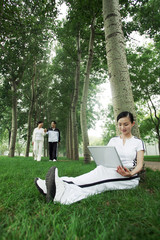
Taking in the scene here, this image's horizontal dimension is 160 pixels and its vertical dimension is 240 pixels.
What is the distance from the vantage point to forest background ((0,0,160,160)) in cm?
763

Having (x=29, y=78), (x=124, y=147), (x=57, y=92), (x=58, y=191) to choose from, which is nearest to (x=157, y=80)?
(x=57, y=92)

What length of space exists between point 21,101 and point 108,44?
20458 millimetres

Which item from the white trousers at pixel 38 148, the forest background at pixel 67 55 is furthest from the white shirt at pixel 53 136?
the forest background at pixel 67 55

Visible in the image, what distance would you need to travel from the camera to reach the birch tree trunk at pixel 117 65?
12.2 ft

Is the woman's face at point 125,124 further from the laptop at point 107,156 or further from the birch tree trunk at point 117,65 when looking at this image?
the birch tree trunk at point 117,65

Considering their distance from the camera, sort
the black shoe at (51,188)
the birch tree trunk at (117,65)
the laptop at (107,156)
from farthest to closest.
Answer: the birch tree trunk at (117,65), the laptop at (107,156), the black shoe at (51,188)

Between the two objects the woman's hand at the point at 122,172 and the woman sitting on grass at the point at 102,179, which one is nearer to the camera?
Answer: the woman sitting on grass at the point at 102,179

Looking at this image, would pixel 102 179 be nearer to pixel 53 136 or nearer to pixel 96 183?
pixel 96 183

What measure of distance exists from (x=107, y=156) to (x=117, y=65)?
2471 mm

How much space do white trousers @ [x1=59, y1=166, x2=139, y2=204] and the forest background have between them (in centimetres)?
683

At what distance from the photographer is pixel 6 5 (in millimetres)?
6715

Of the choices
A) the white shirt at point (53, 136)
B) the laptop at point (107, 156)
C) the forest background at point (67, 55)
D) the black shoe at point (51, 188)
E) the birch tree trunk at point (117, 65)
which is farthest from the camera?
the white shirt at point (53, 136)

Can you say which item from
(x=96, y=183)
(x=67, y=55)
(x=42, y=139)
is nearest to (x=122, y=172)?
(x=96, y=183)

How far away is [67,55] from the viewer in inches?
551
